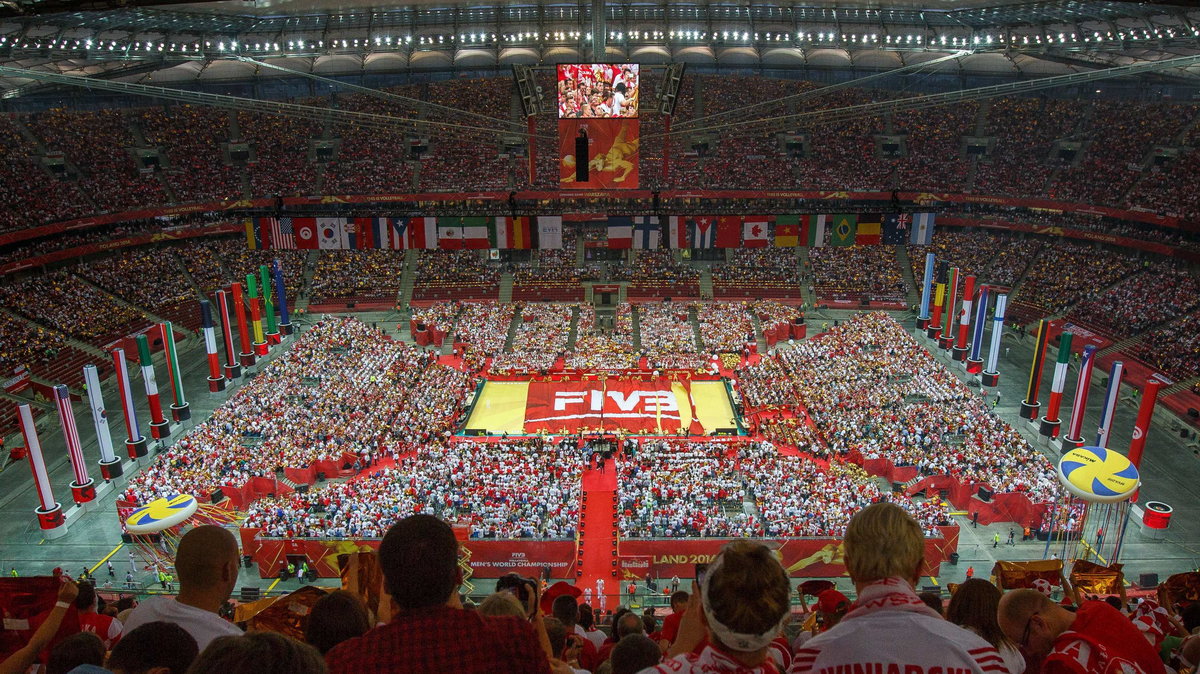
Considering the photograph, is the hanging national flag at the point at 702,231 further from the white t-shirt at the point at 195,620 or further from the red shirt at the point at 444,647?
the red shirt at the point at 444,647

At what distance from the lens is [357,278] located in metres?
48.2

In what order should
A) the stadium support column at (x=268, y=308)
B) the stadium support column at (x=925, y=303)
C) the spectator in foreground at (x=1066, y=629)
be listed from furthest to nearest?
the stadium support column at (x=925, y=303) < the stadium support column at (x=268, y=308) < the spectator in foreground at (x=1066, y=629)

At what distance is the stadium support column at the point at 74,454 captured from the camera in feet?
80.1

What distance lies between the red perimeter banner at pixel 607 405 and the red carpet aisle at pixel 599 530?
4.89 m

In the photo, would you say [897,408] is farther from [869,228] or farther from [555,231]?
[555,231]

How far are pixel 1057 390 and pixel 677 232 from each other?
20.4 meters

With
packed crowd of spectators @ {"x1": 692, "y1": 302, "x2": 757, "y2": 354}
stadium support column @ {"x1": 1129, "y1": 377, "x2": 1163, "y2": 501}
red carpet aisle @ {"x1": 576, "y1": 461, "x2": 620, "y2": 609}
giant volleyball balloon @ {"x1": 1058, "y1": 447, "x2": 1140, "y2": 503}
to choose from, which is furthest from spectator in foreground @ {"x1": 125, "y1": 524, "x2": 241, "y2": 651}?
packed crowd of spectators @ {"x1": 692, "y1": 302, "x2": 757, "y2": 354}

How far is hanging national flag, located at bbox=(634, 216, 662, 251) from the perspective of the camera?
42906mm

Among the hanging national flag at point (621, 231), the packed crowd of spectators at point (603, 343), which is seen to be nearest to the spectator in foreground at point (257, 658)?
the packed crowd of spectators at point (603, 343)

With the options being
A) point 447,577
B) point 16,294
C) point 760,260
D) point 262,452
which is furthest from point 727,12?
point 447,577

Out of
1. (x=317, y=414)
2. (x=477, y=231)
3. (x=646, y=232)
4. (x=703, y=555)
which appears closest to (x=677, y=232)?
(x=646, y=232)

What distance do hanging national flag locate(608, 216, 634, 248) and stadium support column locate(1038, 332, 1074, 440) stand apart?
21.4 m

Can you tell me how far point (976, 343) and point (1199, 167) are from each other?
744 inches

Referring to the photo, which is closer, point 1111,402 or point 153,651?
point 153,651
